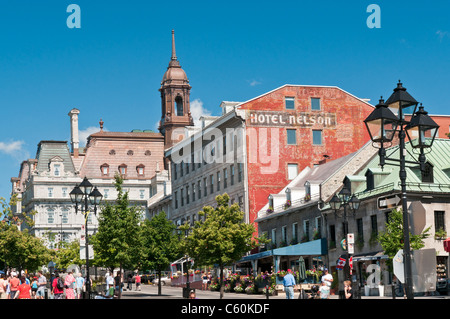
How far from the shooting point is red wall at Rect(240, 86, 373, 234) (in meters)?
71.0

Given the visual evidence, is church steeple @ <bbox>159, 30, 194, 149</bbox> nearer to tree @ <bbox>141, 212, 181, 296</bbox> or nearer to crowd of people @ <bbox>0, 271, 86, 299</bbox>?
tree @ <bbox>141, 212, 181, 296</bbox>

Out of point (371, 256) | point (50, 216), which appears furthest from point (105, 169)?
point (371, 256)

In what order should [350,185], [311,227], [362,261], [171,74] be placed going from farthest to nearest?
[171,74] → [311,227] → [350,185] → [362,261]

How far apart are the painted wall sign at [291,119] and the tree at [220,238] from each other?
55.9ft

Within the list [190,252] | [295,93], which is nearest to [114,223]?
[190,252]

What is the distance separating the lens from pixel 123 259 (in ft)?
151

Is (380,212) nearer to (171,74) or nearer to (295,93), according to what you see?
(295,93)

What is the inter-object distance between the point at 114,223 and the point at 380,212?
1688cm

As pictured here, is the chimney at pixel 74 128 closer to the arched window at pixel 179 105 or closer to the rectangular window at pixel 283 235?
the arched window at pixel 179 105

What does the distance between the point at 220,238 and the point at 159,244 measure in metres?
8.07

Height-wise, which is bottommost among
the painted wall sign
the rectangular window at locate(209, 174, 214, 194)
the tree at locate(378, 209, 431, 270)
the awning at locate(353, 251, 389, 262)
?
the awning at locate(353, 251, 389, 262)

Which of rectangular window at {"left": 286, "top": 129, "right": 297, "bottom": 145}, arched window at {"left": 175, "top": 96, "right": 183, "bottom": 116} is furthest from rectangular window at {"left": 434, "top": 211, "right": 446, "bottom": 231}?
arched window at {"left": 175, "top": 96, "right": 183, "bottom": 116}

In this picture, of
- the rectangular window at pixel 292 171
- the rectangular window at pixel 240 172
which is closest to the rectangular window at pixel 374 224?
the rectangular window at pixel 292 171

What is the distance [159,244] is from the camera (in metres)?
59.3
